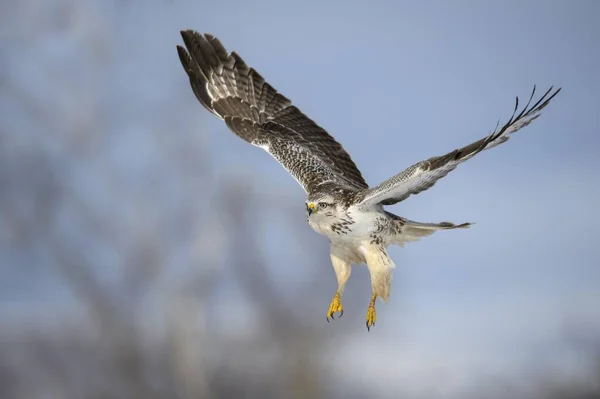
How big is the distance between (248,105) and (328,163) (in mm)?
2187

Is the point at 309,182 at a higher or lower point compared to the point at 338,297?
higher

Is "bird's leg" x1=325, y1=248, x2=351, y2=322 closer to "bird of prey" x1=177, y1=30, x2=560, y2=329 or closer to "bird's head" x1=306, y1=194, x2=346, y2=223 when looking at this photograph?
"bird of prey" x1=177, y1=30, x2=560, y2=329

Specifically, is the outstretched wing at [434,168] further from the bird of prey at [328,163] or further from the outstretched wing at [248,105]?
the outstretched wing at [248,105]

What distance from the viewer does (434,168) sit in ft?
35.2

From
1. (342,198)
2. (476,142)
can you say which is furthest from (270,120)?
(476,142)

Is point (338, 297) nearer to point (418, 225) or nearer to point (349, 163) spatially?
point (418, 225)

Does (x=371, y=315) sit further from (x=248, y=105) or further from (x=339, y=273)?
(x=248, y=105)

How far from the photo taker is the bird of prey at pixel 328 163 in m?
11.1

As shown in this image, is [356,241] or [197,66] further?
[197,66]

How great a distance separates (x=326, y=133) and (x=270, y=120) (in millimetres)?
1147

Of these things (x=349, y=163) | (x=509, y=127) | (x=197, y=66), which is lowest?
(x=509, y=127)

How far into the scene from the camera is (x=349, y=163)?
1443cm

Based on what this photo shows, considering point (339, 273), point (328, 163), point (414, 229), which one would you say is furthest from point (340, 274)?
point (328, 163)

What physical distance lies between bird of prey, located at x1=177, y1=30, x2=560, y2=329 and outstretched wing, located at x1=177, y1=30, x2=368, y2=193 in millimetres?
18
